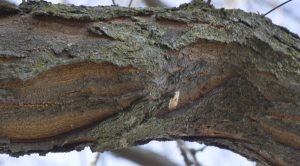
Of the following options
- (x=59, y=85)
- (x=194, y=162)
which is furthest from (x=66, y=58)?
(x=194, y=162)

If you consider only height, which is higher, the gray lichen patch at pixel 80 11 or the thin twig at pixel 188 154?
the thin twig at pixel 188 154

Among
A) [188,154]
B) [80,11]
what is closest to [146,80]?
[80,11]

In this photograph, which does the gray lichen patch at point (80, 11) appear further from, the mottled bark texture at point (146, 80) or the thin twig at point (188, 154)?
the thin twig at point (188, 154)

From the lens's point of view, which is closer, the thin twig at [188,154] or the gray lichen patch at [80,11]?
the gray lichen patch at [80,11]

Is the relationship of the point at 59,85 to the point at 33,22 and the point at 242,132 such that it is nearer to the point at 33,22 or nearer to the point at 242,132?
the point at 33,22

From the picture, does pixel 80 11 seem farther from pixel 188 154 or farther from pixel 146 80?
pixel 188 154

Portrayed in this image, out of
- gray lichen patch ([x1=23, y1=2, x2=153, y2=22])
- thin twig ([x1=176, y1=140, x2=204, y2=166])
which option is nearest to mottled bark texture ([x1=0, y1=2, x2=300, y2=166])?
gray lichen patch ([x1=23, y1=2, x2=153, y2=22])

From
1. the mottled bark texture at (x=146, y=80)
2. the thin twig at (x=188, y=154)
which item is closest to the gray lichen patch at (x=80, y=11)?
the mottled bark texture at (x=146, y=80)

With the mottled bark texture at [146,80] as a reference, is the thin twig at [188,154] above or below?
above
